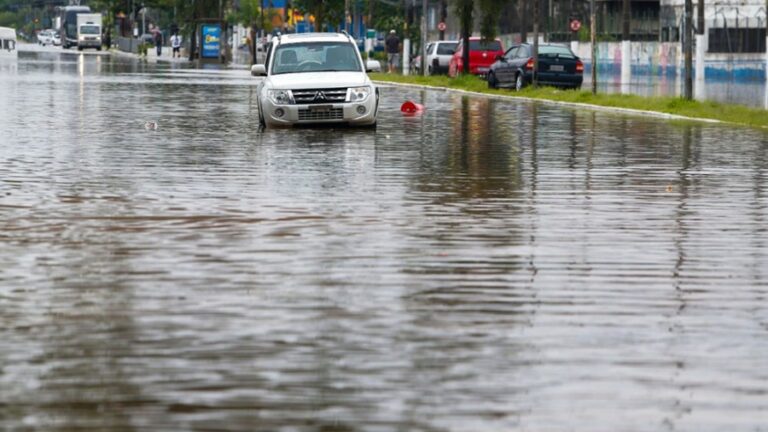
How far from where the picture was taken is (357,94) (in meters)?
29.3

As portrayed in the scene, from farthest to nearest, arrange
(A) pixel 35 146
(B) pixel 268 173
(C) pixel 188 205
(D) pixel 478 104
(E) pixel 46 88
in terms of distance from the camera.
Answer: (E) pixel 46 88, (D) pixel 478 104, (A) pixel 35 146, (B) pixel 268 173, (C) pixel 188 205

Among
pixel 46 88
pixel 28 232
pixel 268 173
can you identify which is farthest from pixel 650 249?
pixel 46 88

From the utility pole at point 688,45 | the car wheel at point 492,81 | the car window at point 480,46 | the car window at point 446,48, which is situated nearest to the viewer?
the utility pole at point 688,45

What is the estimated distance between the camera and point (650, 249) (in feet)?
42.5

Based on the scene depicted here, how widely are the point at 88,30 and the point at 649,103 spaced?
10745cm

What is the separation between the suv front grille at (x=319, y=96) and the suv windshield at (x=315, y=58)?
1254 mm

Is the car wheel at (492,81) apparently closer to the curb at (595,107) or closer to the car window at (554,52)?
the curb at (595,107)

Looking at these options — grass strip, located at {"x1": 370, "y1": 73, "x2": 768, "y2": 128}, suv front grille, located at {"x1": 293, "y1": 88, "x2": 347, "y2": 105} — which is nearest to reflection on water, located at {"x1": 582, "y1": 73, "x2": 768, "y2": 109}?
grass strip, located at {"x1": 370, "y1": 73, "x2": 768, "y2": 128}

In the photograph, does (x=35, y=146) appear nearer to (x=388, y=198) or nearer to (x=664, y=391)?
(x=388, y=198)

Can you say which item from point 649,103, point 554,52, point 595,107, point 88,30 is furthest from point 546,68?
point 88,30

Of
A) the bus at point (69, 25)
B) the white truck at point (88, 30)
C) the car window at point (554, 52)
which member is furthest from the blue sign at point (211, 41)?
the car window at point (554, 52)

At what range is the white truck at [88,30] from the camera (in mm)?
142250

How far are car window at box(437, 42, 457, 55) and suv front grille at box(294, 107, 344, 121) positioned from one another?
137ft

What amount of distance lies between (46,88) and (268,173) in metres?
29.8
